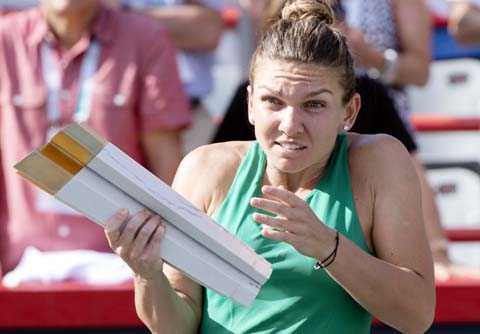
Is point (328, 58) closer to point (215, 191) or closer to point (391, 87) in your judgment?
point (215, 191)

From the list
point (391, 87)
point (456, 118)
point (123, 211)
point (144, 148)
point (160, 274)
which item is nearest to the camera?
point (123, 211)

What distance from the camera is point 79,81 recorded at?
11.0ft

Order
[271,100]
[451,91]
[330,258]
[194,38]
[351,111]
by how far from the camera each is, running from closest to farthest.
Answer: [330,258], [271,100], [351,111], [194,38], [451,91]

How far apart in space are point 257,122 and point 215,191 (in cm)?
18

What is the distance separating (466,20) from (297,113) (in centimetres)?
224

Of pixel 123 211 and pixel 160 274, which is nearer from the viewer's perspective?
pixel 123 211

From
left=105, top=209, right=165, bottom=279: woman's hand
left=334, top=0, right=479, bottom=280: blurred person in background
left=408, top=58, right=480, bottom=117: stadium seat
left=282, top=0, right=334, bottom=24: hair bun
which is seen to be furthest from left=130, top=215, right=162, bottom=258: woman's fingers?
left=408, top=58, right=480, bottom=117: stadium seat

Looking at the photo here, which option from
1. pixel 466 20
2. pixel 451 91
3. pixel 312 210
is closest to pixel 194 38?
pixel 466 20

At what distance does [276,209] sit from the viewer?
69.1 inches

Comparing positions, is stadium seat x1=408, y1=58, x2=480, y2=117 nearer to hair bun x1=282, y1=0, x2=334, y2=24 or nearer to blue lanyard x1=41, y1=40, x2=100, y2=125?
blue lanyard x1=41, y1=40, x2=100, y2=125

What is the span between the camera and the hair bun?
2018mm

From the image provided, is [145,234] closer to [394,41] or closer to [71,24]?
[71,24]

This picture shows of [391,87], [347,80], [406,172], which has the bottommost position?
[391,87]

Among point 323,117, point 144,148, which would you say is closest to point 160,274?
point 323,117
